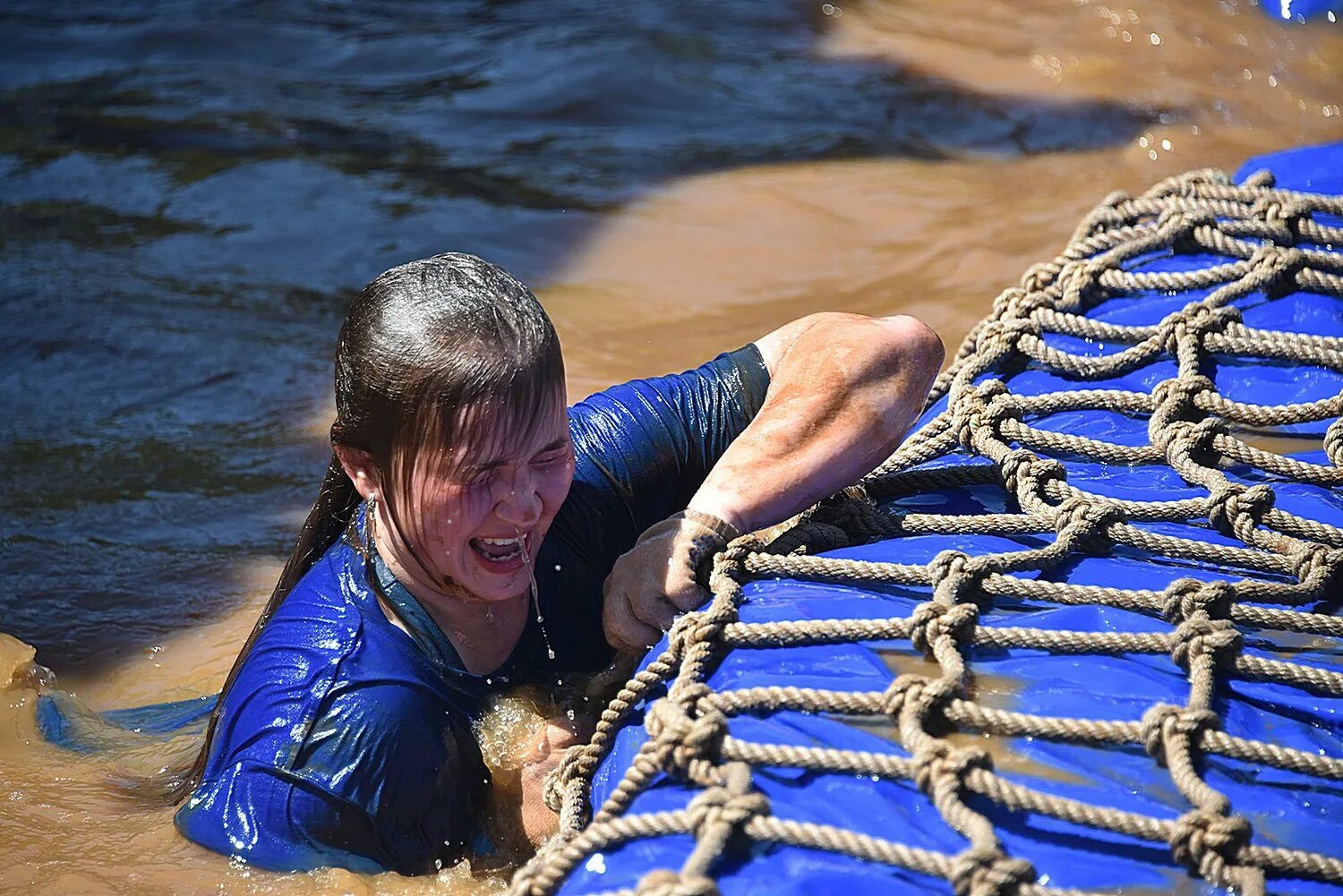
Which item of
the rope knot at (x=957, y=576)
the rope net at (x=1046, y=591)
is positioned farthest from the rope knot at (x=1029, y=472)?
the rope knot at (x=957, y=576)

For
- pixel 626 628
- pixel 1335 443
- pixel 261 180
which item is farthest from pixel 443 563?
pixel 261 180

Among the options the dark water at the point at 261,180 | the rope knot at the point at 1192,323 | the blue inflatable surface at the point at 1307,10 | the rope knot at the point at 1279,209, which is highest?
the rope knot at the point at 1279,209

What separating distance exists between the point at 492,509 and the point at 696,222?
3.39 meters

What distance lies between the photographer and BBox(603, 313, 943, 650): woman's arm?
91.0 inches

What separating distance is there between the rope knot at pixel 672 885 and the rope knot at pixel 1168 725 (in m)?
0.59

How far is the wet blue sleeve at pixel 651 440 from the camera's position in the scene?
2.63 meters

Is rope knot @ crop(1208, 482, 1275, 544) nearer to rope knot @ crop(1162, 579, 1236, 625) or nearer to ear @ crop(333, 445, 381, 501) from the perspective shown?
rope knot @ crop(1162, 579, 1236, 625)

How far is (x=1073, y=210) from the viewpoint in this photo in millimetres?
5297

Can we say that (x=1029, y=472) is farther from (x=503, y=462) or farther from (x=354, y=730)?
(x=354, y=730)

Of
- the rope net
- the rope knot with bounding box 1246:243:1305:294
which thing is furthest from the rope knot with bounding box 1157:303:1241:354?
the rope knot with bounding box 1246:243:1305:294

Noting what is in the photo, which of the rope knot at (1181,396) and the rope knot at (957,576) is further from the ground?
the rope knot at (1181,396)

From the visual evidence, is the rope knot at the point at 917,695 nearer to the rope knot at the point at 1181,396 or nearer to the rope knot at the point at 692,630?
the rope knot at the point at 692,630

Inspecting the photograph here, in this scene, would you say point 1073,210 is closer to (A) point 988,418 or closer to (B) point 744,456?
(A) point 988,418

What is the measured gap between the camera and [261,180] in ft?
19.2
